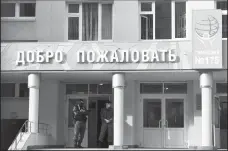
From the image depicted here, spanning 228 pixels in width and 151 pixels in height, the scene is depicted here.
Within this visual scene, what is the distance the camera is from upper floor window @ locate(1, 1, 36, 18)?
24891mm

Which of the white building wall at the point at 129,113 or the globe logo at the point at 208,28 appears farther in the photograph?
the white building wall at the point at 129,113

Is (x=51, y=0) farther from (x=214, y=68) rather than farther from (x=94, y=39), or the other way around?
(x=214, y=68)

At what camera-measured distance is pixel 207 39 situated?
72.1 ft

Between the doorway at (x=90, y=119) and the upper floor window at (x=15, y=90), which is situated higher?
the upper floor window at (x=15, y=90)

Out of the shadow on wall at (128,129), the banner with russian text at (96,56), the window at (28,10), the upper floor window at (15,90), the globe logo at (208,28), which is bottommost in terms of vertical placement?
the shadow on wall at (128,129)

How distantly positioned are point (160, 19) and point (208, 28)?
257cm

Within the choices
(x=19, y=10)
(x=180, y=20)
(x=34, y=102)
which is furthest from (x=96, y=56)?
(x=19, y=10)

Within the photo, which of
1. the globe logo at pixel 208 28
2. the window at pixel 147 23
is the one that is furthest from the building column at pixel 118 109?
the globe logo at pixel 208 28

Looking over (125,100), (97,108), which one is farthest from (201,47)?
(97,108)

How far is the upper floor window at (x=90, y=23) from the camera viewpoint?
24344mm

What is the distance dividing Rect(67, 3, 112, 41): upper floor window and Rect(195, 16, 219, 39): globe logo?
4.00 metres

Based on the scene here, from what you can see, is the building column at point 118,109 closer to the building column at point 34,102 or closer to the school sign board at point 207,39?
the school sign board at point 207,39

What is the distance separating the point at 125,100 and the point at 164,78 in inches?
71.9

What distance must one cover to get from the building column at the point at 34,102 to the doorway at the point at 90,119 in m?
3.15
